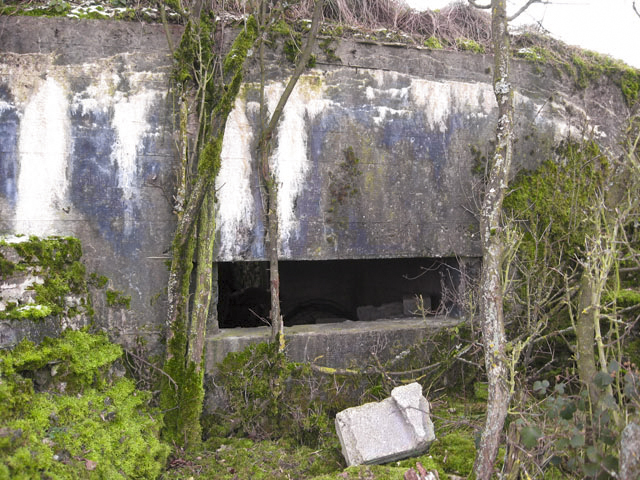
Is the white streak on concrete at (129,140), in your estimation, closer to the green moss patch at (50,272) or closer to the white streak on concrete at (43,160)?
the white streak on concrete at (43,160)

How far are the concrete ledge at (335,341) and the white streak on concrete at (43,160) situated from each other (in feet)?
6.49

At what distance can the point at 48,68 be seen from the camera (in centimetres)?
498

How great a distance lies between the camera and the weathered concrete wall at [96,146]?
4906 millimetres

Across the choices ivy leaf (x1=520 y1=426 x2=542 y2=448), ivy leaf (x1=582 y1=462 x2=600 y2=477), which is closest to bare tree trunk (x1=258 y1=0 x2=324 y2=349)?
ivy leaf (x1=520 y1=426 x2=542 y2=448)

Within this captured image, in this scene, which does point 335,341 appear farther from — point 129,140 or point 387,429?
point 129,140

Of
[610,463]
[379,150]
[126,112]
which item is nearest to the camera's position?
[610,463]

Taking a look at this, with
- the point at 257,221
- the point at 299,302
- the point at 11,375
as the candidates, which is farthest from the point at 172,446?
the point at 299,302

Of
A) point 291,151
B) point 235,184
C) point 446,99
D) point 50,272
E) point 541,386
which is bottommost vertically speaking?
point 541,386

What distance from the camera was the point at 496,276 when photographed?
165 inches

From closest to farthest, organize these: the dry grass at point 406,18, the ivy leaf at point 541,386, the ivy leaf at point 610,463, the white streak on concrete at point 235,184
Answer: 1. the ivy leaf at point 610,463
2. the ivy leaf at point 541,386
3. the white streak on concrete at point 235,184
4. the dry grass at point 406,18

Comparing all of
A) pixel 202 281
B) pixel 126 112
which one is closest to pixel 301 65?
pixel 126 112

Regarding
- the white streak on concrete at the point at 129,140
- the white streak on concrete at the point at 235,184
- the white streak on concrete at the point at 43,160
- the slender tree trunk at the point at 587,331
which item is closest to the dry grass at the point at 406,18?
the white streak on concrete at the point at 235,184

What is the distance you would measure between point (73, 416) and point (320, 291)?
6044 millimetres

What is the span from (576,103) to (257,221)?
4.21 m
